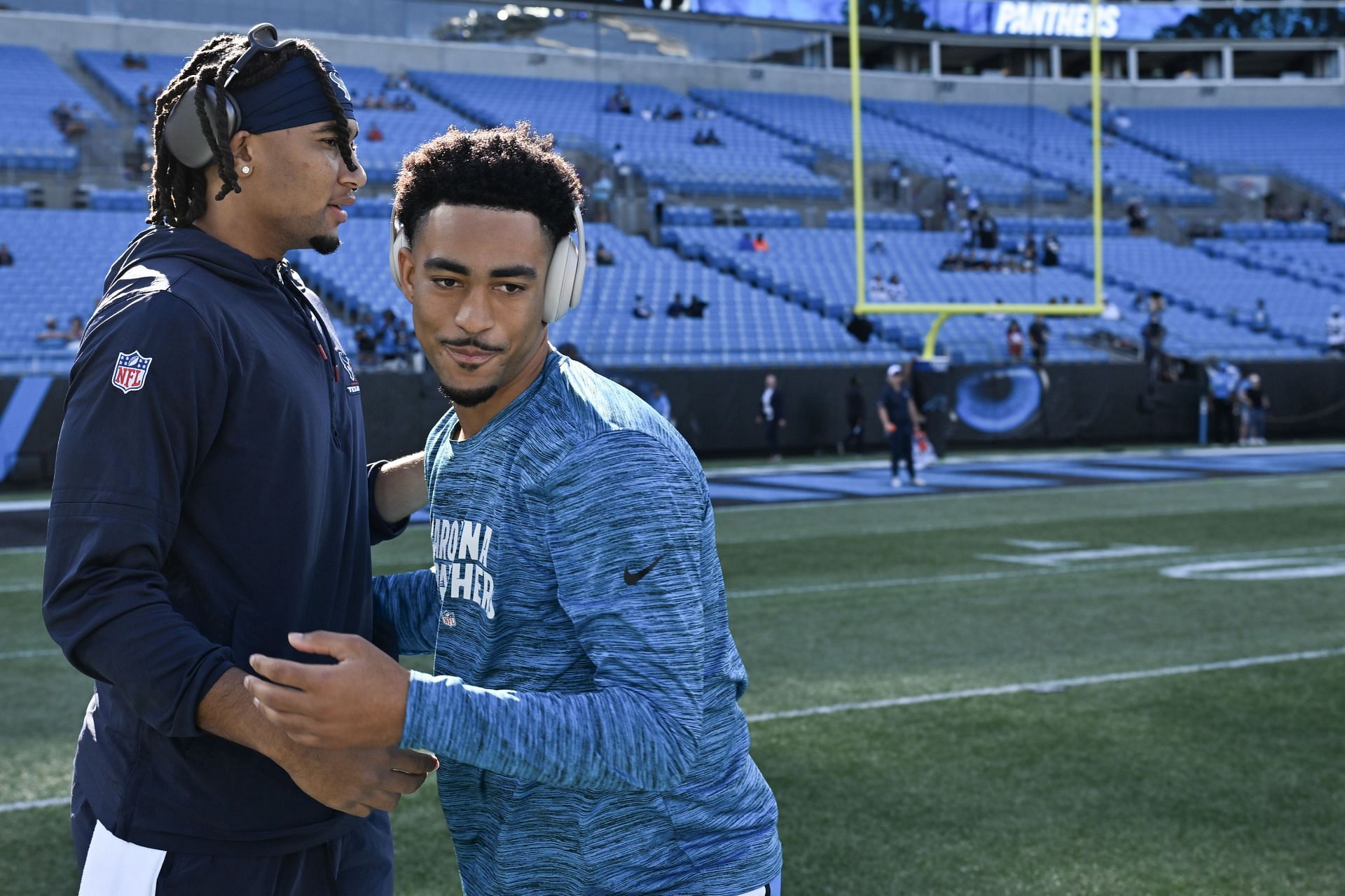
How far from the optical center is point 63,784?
15.7 ft

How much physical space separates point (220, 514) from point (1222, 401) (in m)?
24.3

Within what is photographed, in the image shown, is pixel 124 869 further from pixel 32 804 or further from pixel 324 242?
pixel 32 804

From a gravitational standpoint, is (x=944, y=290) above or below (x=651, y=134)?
below

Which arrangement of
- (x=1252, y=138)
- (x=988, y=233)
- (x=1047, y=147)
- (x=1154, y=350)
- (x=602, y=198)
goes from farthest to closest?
1. (x=1252, y=138)
2. (x=1047, y=147)
3. (x=988, y=233)
4. (x=602, y=198)
5. (x=1154, y=350)

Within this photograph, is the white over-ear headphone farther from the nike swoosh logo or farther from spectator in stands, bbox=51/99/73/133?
spectator in stands, bbox=51/99/73/133

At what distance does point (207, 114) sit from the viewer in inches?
74.5

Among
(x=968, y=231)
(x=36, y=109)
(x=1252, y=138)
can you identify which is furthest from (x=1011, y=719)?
(x=1252, y=138)

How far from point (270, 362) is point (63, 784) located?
11.7 ft

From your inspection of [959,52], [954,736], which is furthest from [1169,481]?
[959,52]

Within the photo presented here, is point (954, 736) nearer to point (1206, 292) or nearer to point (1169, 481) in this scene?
point (1169, 481)

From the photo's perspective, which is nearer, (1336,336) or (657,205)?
(1336,336)

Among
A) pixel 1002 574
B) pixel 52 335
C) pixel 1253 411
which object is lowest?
pixel 1253 411

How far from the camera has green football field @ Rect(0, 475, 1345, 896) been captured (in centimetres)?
405

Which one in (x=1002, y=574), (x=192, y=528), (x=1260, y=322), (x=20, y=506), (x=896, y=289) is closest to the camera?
(x=192, y=528)
